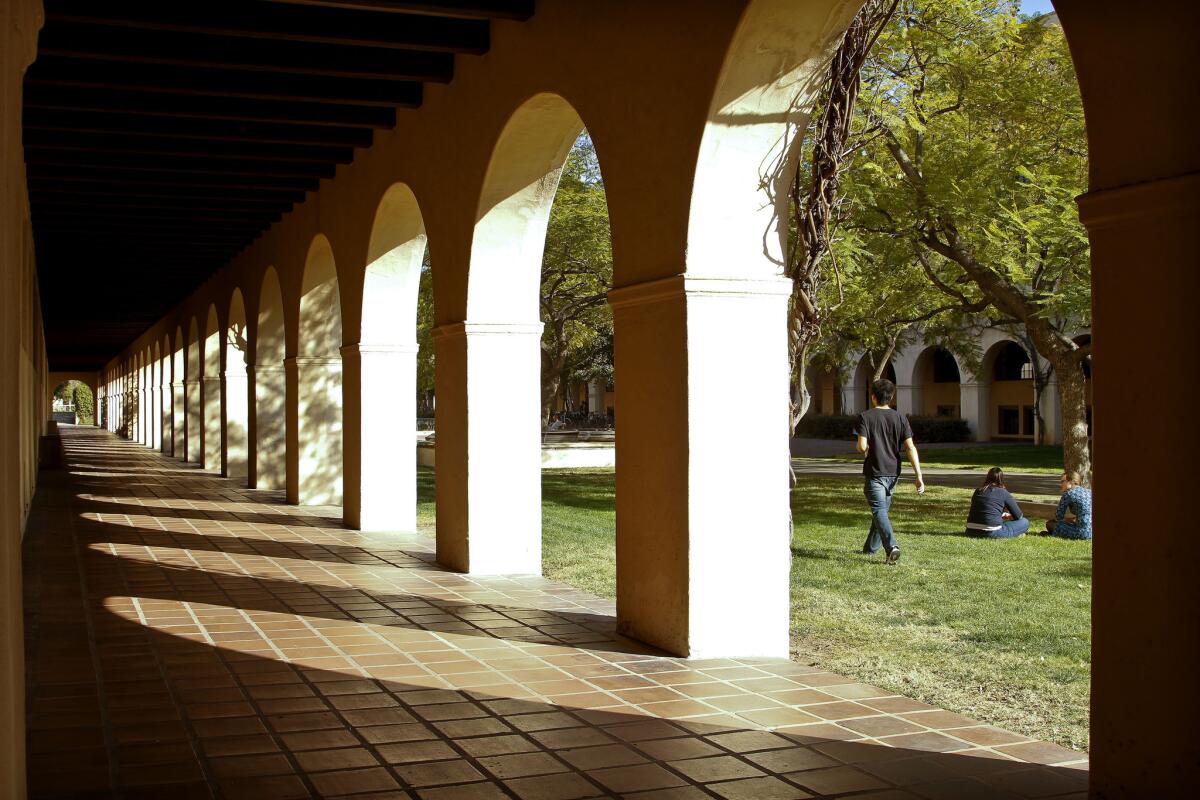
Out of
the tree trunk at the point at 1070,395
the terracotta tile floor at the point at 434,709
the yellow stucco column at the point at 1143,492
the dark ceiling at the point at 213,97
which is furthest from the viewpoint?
the tree trunk at the point at 1070,395

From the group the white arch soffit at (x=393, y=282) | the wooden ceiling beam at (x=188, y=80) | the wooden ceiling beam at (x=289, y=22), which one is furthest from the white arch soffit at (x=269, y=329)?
the wooden ceiling beam at (x=289, y=22)

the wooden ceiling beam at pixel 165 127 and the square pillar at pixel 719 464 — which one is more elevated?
the wooden ceiling beam at pixel 165 127

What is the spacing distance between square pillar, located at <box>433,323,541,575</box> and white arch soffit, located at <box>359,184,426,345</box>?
8.70 ft

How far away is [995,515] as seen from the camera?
Answer: 468 inches

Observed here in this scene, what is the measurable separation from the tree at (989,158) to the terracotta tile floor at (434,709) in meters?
8.29

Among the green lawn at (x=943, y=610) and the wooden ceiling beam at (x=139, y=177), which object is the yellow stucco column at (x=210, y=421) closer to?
the wooden ceiling beam at (x=139, y=177)

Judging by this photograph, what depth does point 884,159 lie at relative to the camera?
14.8 metres

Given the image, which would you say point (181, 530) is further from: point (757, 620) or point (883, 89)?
point (883, 89)

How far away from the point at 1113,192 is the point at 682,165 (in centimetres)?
277

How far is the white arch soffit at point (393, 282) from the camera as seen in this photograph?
11.6 meters

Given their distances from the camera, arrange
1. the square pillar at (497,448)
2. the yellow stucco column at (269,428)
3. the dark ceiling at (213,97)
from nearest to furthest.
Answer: the dark ceiling at (213,97) < the square pillar at (497,448) < the yellow stucco column at (269,428)

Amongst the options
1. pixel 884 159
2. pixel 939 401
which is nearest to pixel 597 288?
pixel 884 159

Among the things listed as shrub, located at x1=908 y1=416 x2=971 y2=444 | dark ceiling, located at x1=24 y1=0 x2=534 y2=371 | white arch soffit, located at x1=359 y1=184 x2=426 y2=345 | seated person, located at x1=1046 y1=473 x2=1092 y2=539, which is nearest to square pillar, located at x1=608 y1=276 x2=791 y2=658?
dark ceiling, located at x1=24 y1=0 x2=534 y2=371

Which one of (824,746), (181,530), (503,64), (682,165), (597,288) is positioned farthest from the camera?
(597,288)
